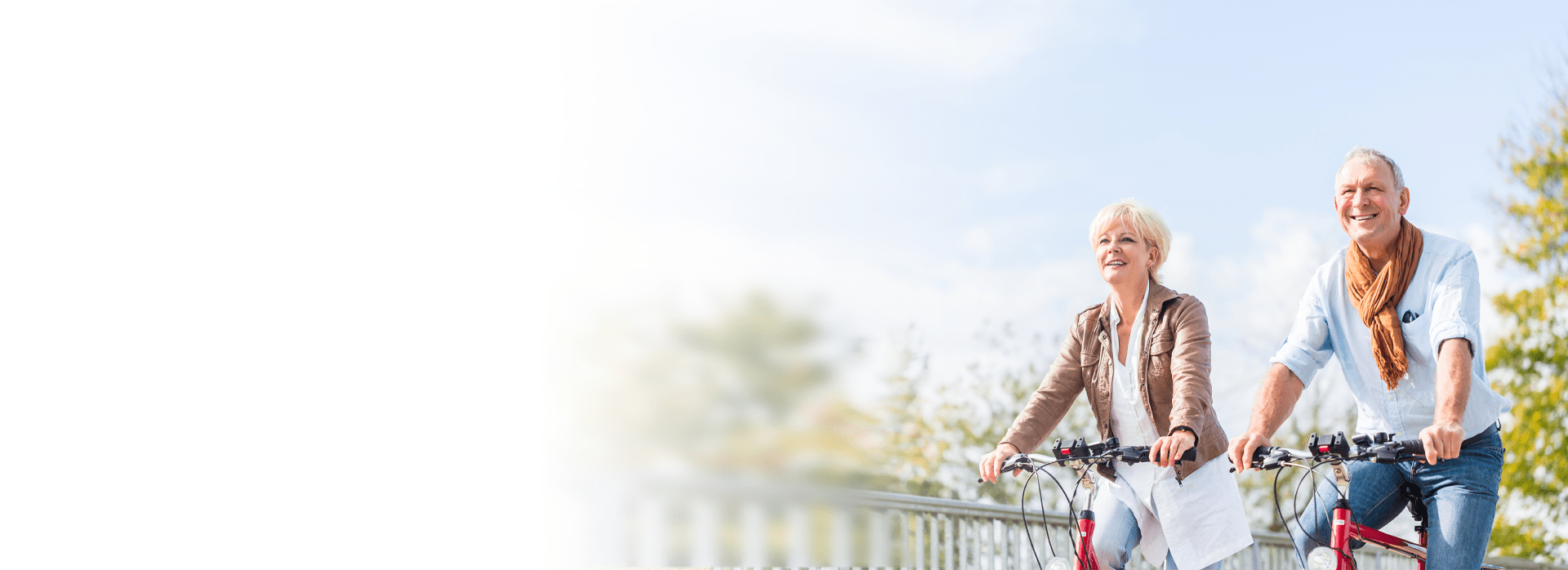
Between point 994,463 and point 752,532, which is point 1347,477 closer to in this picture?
point 994,463

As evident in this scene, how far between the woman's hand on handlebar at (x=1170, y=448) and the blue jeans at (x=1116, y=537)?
309mm

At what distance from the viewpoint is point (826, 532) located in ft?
25.5

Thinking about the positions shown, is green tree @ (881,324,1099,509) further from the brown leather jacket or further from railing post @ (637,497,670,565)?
the brown leather jacket

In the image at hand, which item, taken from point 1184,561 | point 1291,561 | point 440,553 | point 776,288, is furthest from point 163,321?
point 1184,561

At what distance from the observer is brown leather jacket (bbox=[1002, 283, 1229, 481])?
7.63 ft

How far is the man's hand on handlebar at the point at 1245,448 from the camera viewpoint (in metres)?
2.14

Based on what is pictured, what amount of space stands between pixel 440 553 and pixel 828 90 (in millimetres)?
6624

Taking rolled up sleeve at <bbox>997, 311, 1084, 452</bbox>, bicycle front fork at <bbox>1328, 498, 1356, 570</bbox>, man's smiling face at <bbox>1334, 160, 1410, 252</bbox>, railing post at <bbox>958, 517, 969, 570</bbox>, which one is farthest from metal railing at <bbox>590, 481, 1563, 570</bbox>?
man's smiling face at <bbox>1334, 160, 1410, 252</bbox>

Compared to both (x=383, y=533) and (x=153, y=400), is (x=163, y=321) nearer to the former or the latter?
(x=153, y=400)

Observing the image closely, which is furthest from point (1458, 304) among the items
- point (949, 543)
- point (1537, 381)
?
point (1537, 381)

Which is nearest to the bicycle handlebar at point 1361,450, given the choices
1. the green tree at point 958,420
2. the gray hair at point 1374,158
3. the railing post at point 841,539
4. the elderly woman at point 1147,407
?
the elderly woman at point 1147,407

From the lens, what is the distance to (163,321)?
10242mm

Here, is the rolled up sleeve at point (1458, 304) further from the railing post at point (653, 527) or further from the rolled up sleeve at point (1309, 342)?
the railing post at point (653, 527)

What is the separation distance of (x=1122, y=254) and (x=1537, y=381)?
9757mm
